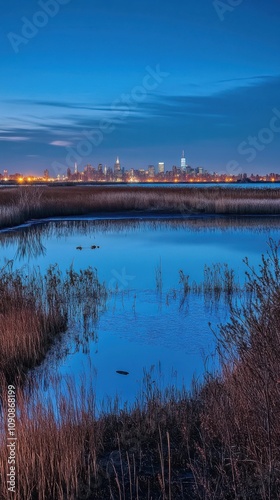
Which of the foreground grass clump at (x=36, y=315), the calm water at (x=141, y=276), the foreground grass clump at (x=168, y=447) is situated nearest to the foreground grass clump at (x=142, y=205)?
the calm water at (x=141, y=276)

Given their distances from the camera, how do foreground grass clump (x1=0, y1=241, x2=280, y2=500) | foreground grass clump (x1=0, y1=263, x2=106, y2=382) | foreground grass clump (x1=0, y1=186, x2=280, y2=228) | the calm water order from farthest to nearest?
foreground grass clump (x1=0, y1=186, x2=280, y2=228) < the calm water < foreground grass clump (x1=0, y1=263, x2=106, y2=382) < foreground grass clump (x1=0, y1=241, x2=280, y2=500)

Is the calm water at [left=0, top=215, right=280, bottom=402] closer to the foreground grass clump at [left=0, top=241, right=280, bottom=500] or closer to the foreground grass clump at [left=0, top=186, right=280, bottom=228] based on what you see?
the foreground grass clump at [left=0, top=241, right=280, bottom=500]

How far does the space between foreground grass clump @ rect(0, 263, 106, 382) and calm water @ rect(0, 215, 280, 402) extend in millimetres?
254

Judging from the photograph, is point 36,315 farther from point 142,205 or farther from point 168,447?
point 142,205

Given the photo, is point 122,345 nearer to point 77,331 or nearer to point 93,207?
point 77,331

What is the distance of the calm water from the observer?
8.15m

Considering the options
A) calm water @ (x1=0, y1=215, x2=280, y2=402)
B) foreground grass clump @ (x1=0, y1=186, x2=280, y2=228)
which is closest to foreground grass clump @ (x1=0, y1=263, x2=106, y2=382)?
calm water @ (x1=0, y1=215, x2=280, y2=402)

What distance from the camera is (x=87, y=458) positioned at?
4.71 meters

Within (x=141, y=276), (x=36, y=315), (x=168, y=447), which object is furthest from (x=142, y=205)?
(x=168, y=447)

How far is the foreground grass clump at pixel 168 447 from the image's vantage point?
13.1ft

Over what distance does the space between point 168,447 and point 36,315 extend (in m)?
5.43

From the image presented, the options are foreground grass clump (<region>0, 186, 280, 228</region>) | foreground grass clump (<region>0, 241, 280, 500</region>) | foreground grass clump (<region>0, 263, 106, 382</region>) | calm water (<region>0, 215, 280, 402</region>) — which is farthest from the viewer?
foreground grass clump (<region>0, 186, 280, 228</region>)

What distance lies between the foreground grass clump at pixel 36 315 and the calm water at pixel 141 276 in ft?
0.83

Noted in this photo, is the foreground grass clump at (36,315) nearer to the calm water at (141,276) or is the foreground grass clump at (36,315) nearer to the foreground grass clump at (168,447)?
the calm water at (141,276)
